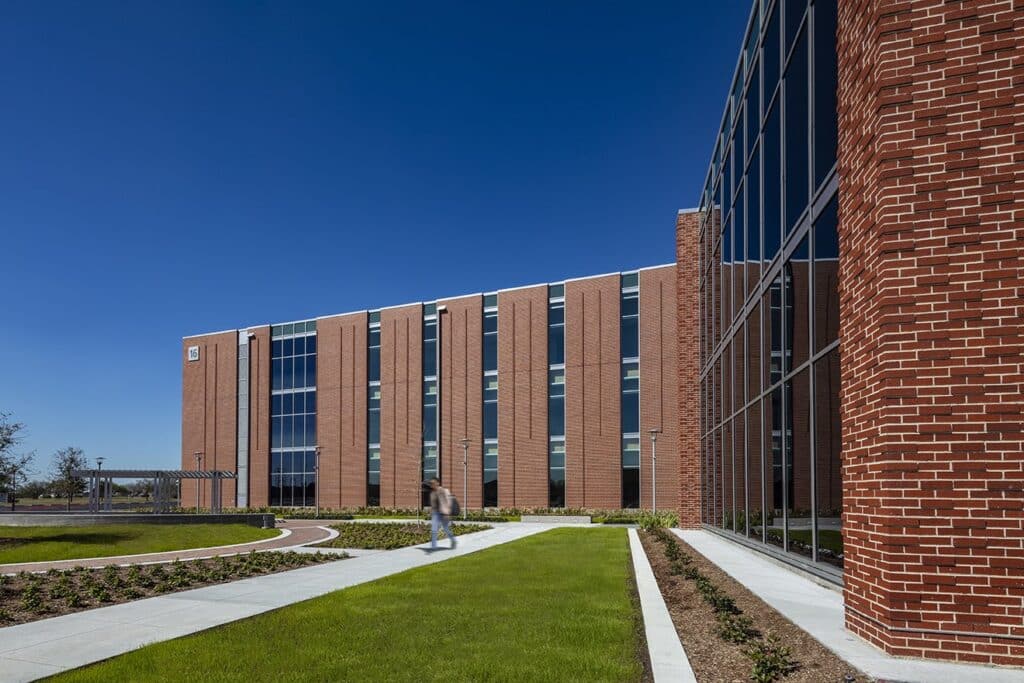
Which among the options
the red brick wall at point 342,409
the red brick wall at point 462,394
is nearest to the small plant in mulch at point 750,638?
the red brick wall at point 462,394

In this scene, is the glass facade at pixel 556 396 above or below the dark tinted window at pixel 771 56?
below

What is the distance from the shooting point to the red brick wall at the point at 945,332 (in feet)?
22.1

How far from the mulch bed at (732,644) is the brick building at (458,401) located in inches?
1176

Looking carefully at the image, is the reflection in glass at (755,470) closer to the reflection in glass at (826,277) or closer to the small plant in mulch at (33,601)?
the reflection in glass at (826,277)

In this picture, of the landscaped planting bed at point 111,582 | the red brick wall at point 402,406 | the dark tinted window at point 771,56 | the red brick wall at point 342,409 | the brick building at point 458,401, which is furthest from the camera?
the red brick wall at point 342,409

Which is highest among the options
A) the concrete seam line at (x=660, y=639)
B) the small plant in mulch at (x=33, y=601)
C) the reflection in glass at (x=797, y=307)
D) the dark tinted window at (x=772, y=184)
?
the dark tinted window at (x=772, y=184)

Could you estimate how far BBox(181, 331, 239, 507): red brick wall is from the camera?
2317 inches

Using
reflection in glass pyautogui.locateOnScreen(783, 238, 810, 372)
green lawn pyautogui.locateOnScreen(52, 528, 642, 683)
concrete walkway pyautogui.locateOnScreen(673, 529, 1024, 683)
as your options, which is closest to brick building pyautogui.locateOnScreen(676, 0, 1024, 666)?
concrete walkway pyautogui.locateOnScreen(673, 529, 1024, 683)

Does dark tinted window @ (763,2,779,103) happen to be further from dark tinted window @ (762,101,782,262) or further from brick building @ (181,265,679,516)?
brick building @ (181,265,679,516)

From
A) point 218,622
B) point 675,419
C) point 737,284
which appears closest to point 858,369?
point 218,622

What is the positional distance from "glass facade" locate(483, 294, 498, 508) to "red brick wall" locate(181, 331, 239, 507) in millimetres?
23108

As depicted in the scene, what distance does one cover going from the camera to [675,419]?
41.8m

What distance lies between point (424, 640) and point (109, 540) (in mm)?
18221

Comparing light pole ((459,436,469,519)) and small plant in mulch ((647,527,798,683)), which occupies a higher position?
small plant in mulch ((647,527,798,683))
